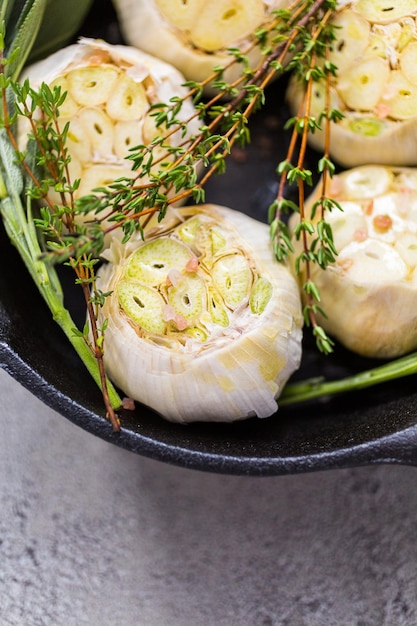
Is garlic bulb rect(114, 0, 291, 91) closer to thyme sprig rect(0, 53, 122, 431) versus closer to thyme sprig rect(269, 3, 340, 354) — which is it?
thyme sprig rect(269, 3, 340, 354)

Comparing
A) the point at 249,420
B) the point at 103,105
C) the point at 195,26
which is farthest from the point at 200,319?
the point at 195,26

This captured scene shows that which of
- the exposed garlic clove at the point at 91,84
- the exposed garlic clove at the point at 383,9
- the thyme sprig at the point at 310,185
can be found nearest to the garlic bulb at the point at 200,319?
the thyme sprig at the point at 310,185

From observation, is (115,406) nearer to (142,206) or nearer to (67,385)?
(67,385)

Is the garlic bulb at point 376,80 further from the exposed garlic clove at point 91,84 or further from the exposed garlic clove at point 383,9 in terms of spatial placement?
the exposed garlic clove at point 91,84

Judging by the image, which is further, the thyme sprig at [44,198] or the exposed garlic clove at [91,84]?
the exposed garlic clove at [91,84]

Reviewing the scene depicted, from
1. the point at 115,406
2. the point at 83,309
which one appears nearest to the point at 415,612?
the point at 115,406

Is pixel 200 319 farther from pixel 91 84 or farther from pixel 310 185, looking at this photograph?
pixel 91 84
